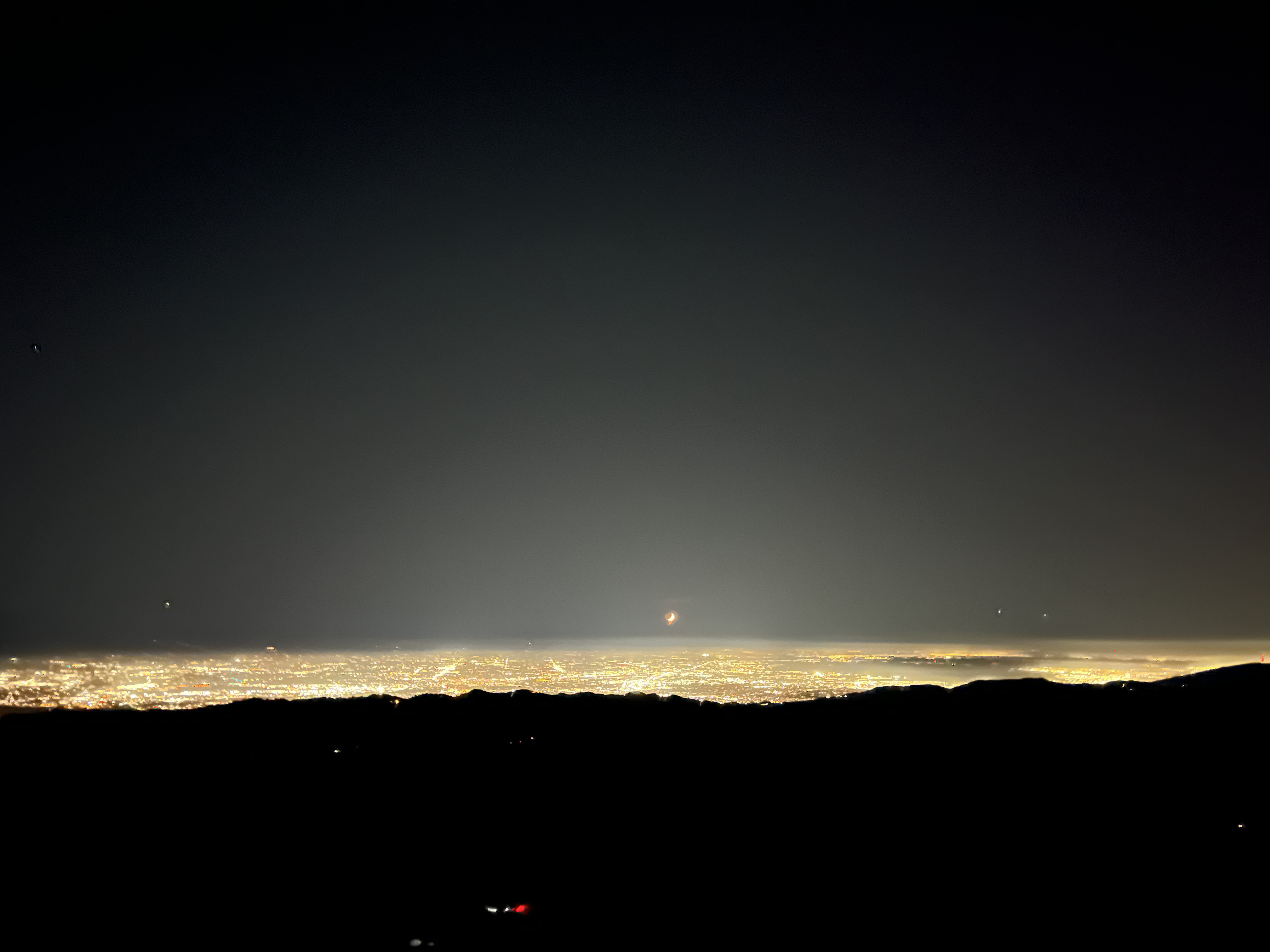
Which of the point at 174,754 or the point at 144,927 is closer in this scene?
the point at 144,927

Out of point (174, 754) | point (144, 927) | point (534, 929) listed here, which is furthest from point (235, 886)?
point (174, 754)

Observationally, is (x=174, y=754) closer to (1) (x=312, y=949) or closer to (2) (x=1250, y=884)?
(1) (x=312, y=949)

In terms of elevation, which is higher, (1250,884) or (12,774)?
(12,774)

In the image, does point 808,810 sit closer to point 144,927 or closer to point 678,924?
point 678,924

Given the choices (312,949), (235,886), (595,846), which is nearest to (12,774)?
(235,886)

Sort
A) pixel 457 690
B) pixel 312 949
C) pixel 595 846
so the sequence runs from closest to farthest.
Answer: pixel 312 949 → pixel 595 846 → pixel 457 690

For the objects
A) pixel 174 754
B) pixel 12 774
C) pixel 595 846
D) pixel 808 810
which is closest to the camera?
pixel 595 846
